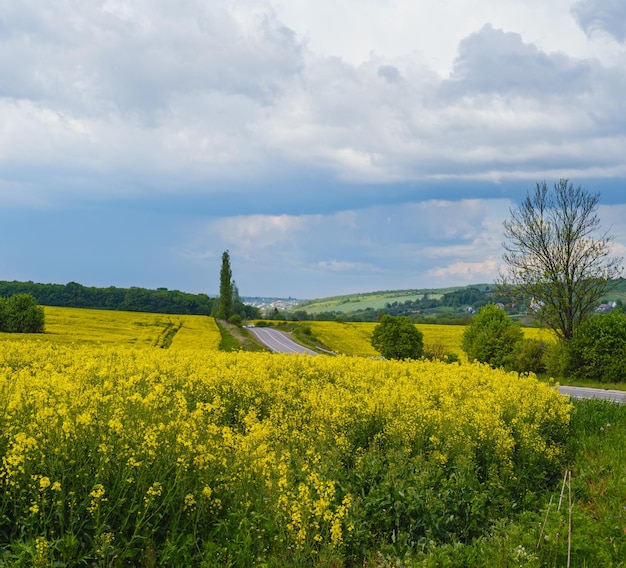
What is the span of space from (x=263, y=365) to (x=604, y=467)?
8243mm

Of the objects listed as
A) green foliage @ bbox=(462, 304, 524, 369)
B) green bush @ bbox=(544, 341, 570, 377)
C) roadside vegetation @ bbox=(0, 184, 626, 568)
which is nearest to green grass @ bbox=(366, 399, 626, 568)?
roadside vegetation @ bbox=(0, 184, 626, 568)

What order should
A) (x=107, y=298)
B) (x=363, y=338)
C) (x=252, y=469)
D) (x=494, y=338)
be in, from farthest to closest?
(x=107, y=298) < (x=363, y=338) < (x=494, y=338) < (x=252, y=469)

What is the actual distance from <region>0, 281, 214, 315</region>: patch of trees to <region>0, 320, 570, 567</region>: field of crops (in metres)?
96.1

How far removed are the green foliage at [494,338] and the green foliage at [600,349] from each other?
541 cm

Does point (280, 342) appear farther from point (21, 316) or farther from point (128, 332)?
point (21, 316)

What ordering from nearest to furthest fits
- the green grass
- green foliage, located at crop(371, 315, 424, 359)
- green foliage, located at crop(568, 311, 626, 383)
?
the green grass < green foliage, located at crop(568, 311, 626, 383) < green foliage, located at crop(371, 315, 424, 359)

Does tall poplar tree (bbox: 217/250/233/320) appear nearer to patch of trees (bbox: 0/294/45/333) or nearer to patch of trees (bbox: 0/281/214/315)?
patch of trees (bbox: 0/281/214/315)

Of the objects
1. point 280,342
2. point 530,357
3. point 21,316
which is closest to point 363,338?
point 280,342

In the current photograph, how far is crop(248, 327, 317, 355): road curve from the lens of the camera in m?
61.4

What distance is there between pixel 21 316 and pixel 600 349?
163 ft

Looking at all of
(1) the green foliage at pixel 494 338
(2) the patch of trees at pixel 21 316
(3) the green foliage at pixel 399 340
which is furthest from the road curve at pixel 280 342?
(2) the patch of trees at pixel 21 316

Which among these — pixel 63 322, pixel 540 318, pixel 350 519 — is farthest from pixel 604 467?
pixel 63 322

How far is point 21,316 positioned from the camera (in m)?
53.8

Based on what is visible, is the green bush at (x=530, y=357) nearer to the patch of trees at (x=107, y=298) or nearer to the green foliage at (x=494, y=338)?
the green foliage at (x=494, y=338)
